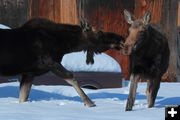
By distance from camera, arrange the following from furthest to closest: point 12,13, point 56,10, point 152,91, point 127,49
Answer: point 56,10, point 12,13, point 152,91, point 127,49

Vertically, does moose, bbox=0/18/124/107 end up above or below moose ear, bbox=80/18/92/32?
below

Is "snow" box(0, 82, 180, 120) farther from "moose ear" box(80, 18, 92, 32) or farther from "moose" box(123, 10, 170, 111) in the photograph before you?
"moose ear" box(80, 18, 92, 32)

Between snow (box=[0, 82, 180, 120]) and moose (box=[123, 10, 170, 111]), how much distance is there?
0.37 meters

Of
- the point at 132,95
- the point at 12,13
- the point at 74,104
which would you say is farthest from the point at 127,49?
the point at 12,13

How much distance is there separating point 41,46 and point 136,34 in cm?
185

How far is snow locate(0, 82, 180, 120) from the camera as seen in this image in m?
6.91

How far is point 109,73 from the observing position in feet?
36.2

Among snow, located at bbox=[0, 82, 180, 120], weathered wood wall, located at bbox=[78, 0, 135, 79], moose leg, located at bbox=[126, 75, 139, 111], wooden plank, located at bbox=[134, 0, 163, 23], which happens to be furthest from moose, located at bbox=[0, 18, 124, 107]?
wooden plank, located at bbox=[134, 0, 163, 23]

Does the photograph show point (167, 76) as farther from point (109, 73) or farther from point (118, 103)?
point (118, 103)

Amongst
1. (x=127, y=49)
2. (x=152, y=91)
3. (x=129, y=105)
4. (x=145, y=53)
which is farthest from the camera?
(x=152, y=91)

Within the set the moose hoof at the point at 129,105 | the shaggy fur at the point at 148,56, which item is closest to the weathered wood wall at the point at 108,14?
the shaggy fur at the point at 148,56

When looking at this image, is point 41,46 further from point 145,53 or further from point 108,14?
point 108,14

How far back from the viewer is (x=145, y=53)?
8.05m

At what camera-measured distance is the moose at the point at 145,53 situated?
25.7 ft
